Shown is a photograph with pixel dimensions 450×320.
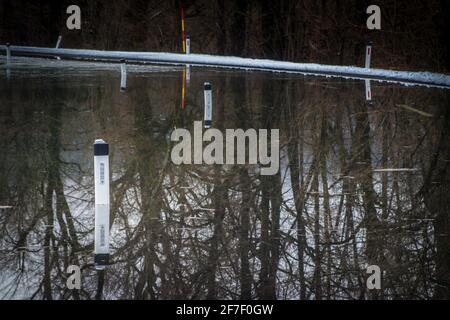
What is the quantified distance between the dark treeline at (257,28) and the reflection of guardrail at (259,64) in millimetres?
2086

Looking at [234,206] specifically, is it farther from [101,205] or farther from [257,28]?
[257,28]

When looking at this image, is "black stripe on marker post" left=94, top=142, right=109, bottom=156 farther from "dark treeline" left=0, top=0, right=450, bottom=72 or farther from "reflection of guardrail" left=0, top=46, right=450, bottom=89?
"dark treeline" left=0, top=0, right=450, bottom=72

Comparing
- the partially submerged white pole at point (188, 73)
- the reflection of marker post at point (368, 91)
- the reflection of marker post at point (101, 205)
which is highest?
the partially submerged white pole at point (188, 73)

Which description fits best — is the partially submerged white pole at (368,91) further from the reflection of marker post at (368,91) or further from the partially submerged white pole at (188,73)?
the partially submerged white pole at (188,73)

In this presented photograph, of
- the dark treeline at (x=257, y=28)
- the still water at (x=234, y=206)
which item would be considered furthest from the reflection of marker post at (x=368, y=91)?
the dark treeline at (x=257, y=28)

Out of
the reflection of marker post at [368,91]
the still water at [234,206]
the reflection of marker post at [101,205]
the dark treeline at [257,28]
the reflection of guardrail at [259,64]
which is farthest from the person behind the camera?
the dark treeline at [257,28]

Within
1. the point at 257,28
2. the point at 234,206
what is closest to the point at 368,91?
the point at 234,206

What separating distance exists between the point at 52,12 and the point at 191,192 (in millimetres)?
45280

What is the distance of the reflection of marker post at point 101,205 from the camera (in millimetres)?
8391

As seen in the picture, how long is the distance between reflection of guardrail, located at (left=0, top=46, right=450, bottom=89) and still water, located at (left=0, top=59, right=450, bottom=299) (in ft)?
16.9

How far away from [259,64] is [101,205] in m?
24.9

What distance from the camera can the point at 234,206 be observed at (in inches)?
419

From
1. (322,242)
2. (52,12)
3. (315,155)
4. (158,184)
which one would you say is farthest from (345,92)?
(52,12)

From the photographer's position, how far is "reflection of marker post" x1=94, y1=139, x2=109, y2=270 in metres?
8.39
